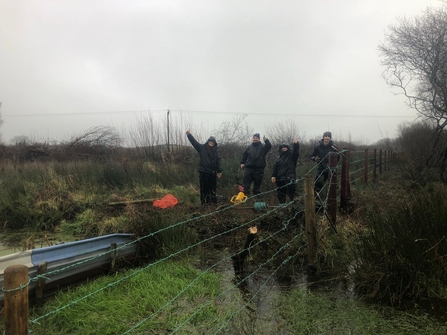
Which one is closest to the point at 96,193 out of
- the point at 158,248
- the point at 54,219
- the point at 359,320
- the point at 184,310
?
the point at 54,219

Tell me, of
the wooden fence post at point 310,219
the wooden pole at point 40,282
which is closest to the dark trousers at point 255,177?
the wooden fence post at point 310,219

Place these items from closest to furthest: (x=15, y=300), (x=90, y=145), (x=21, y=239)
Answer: (x=15, y=300) → (x=21, y=239) → (x=90, y=145)

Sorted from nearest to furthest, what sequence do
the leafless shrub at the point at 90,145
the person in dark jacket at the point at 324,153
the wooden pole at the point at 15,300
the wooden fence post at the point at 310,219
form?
the wooden pole at the point at 15,300 → the wooden fence post at the point at 310,219 → the person in dark jacket at the point at 324,153 → the leafless shrub at the point at 90,145

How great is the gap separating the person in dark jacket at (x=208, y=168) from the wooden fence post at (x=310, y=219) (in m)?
3.93

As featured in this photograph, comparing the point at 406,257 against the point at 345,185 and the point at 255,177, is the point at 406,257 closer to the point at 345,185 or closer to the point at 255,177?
the point at 345,185

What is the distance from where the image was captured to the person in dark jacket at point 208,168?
25.4 ft

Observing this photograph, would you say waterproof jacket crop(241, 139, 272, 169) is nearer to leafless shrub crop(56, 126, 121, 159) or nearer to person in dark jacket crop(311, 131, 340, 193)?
person in dark jacket crop(311, 131, 340, 193)

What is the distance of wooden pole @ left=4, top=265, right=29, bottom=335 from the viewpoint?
1.51m

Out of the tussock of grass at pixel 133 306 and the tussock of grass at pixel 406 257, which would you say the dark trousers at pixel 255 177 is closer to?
the tussock of grass at pixel 133 306

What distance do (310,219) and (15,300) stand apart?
3.05 metres

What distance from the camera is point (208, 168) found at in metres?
7.74

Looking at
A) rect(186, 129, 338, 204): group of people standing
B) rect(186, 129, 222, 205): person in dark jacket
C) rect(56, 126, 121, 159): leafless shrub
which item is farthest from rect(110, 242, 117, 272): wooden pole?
rect(56, 126, 121, 159): leafless shrub

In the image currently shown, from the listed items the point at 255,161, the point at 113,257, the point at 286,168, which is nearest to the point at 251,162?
the point at 255,161

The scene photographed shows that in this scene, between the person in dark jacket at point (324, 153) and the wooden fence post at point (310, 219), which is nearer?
the wooden fence post at point (310, 219)
